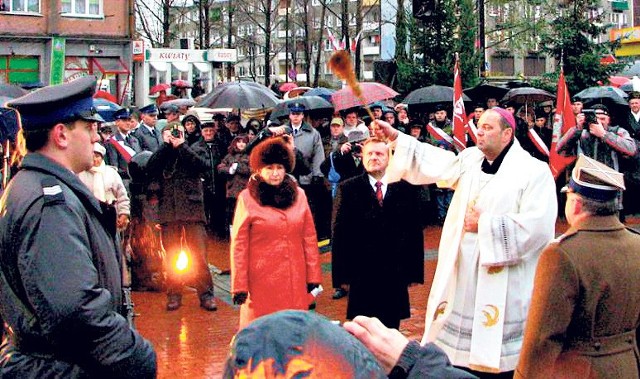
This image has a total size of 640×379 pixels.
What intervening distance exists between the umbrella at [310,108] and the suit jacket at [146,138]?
1731mm

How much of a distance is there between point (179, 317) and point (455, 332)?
4.11 metres

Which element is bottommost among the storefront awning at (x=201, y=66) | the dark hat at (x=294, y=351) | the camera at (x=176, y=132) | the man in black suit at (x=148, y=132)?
the dark hat at (x=294, y=351)

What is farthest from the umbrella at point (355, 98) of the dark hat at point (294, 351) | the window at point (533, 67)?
the window at point (533, 67)

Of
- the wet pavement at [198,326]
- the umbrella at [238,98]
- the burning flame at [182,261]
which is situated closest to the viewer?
the wet pavement at [198,326]

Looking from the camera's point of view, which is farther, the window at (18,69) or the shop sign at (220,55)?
the shop sign at (220,55)

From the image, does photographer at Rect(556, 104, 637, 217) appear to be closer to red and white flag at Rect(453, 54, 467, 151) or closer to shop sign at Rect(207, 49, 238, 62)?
red and white flag at Rect(453, 54, 467, 151)

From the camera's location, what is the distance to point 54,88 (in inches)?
138

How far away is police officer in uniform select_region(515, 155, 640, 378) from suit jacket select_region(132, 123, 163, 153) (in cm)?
928

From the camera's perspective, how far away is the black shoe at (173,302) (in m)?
9.62

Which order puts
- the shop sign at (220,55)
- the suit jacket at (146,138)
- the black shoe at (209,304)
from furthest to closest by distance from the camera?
the shop sign at (220,55) < the suit jacket at (146,138) < the black shoe at (209,304)

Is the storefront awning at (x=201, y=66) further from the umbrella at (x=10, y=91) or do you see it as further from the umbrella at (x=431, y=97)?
the umbrella at (x=10, y=91)

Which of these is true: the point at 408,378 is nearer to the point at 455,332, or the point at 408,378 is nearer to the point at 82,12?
the point at 455,332

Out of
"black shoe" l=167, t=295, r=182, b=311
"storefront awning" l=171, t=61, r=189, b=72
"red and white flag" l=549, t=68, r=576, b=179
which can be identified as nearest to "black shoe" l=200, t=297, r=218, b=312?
"black shoe" l=167, t=295, r=182, b=311

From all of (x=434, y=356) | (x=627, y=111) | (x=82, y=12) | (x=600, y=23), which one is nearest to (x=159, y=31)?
(x=82, y=12)
